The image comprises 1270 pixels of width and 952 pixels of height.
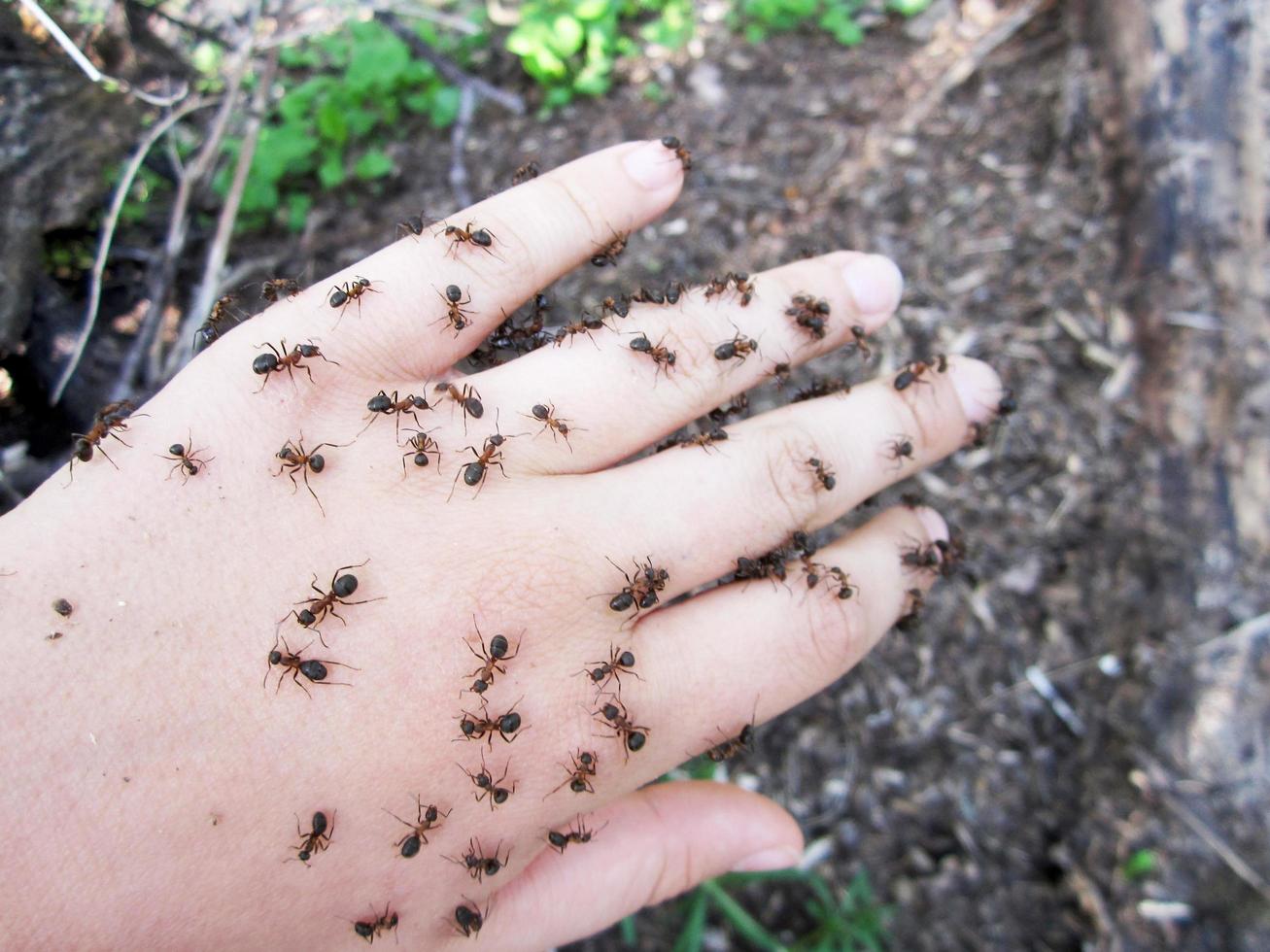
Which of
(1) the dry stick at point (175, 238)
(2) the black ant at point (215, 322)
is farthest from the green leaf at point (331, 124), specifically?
(2) the black ant at point (215, 322)

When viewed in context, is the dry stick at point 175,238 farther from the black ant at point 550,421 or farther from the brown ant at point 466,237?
the black ant at point 550,421

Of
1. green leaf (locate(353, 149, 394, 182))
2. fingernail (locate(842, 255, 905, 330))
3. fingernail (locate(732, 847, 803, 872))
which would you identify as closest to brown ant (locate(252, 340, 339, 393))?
fingernail (locate(842, 255, 905, 330))

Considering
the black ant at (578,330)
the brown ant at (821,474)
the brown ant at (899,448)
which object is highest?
the black ant at (578,330)

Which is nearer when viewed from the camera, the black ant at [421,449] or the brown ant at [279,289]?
the black ant at [421,449]

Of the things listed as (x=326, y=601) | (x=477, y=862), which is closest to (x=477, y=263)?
(x=326, y=601)

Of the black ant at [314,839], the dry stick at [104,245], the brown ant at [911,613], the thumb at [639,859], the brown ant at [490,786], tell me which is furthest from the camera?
the dry stick at [104,245]

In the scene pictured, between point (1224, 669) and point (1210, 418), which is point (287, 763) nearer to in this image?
point (1224, 669)

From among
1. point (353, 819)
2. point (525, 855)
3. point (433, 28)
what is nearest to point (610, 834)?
point (525, 855)

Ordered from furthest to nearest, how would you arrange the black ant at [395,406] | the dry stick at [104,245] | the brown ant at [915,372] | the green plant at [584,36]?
the green plant at [584,36] < the dry stick at [104,245] < the brown ant at [915,372] < the black ant at [395,406]

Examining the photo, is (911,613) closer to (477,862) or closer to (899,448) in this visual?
(899,448)
